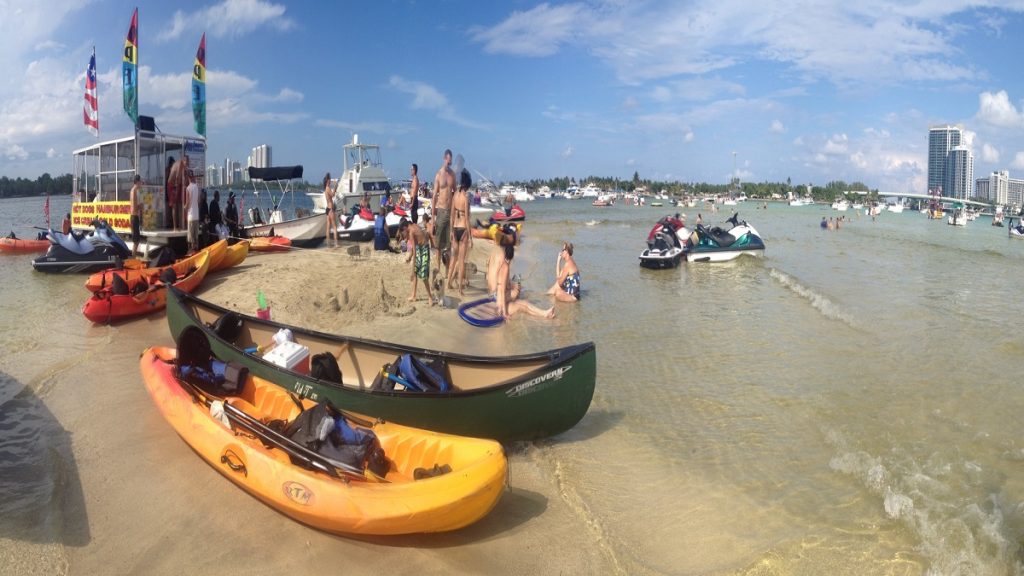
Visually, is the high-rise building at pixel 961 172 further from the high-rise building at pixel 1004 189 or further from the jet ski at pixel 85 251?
the jet ski at pixel 85 251

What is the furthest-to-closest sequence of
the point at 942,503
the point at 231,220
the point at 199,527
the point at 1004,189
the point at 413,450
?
the point at 1004,189, the point at 231,220, the point at 942,503, the point at 413,450, the point at 199,527

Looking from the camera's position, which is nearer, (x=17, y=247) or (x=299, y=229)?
(x=299, y=229)

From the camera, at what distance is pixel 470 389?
544 cm

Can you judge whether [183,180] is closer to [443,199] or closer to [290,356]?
[443,199]

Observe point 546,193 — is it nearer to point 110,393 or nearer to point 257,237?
point 257,237

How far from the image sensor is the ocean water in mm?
4594

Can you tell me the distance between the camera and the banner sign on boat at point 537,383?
525 cm

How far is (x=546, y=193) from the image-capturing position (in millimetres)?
150000

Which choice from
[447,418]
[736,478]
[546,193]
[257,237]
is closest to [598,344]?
[736,478]

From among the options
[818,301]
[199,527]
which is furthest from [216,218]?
[818,301]

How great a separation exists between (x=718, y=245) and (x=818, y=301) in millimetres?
7472

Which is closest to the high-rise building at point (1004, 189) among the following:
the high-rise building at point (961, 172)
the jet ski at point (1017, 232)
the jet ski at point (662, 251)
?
the high-rise building at point (961, 172)

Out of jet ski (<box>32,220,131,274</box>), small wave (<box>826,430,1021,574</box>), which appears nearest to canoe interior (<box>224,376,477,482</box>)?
small wave (<box>826,430,1021,574</box>)

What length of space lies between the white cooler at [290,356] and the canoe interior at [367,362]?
0.32 meters
